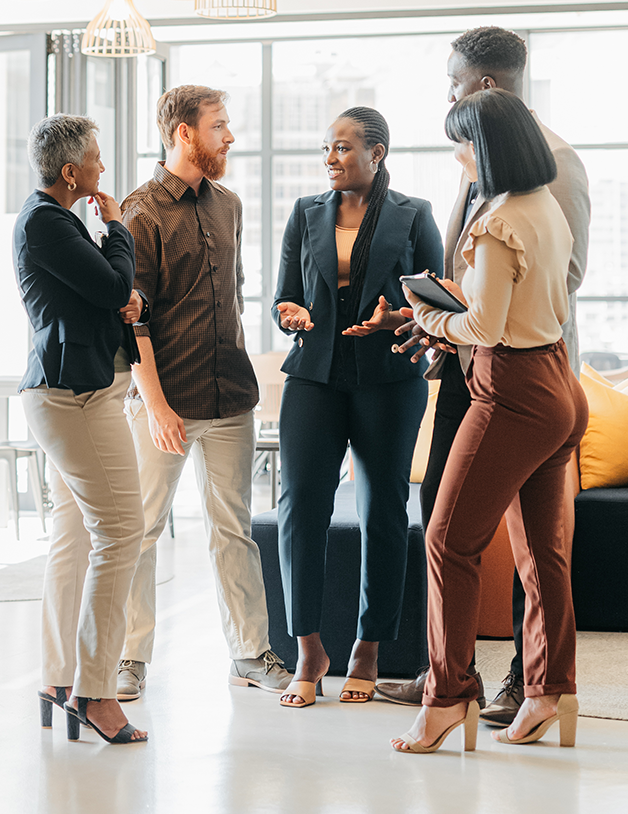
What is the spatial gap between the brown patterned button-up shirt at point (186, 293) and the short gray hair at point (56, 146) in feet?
1.51

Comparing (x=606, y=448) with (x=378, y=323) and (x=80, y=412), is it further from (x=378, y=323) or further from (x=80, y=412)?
(x=80, y=412)

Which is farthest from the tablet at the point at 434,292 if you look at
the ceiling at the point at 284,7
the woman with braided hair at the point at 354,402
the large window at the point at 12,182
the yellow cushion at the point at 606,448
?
the ceiling at the point at 284,7

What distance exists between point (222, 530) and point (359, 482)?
1.60 ft

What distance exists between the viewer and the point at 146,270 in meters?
2.80

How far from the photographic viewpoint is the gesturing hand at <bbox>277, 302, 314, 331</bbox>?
2.74 m

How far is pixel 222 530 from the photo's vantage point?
2951 mm

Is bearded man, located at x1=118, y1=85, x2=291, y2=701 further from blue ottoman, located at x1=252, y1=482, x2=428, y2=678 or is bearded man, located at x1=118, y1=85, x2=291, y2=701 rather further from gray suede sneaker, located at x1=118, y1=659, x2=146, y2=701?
blue ottoman, located at x1=252, y1=482, x2=428, y2=678

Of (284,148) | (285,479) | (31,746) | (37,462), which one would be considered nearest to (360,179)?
(285,479)

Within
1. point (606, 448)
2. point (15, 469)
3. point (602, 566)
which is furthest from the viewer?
point (15, 469)

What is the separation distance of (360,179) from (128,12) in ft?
9.88

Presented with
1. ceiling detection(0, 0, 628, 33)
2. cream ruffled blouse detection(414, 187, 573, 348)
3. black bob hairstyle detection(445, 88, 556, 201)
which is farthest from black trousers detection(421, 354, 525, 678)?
ceiling detection(0, 0, 628, 33)

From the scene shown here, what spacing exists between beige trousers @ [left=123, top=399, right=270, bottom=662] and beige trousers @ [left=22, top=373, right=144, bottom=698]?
42 centimetres

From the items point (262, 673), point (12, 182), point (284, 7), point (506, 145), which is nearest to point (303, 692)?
point (262, 673)

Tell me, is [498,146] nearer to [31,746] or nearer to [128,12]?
[31,746]
